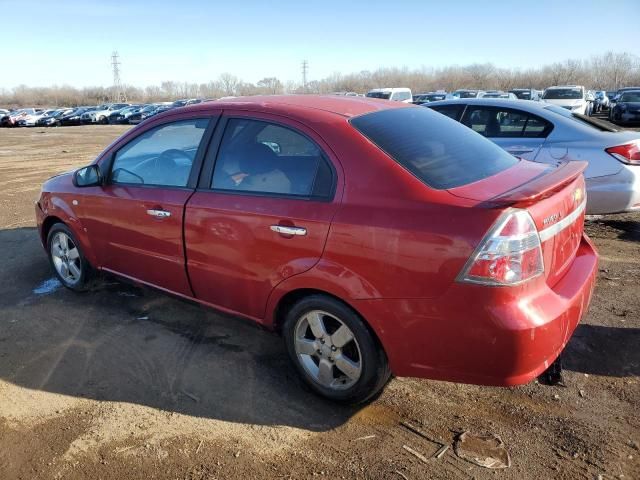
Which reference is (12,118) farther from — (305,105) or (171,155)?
(305,105)

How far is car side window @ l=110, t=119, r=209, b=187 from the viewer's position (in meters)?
3.59

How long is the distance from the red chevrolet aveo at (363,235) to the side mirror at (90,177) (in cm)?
34

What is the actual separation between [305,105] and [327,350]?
1.51 meters

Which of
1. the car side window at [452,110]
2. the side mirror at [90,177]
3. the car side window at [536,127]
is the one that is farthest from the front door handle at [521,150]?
the side mirror at [90,177]

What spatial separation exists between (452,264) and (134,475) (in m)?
1.84

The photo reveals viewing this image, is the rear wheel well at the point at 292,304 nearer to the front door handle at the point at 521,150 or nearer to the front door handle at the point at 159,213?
the front door handle at the point at 159,213

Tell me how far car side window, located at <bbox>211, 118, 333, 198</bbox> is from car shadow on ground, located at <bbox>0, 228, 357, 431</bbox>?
0.95 metres

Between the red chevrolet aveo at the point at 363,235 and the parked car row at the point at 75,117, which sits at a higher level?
the parked car row at the point at 75,117

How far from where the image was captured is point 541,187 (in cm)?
261

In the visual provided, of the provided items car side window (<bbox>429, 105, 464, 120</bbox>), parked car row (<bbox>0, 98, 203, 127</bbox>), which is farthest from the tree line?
car side window (<bbox>429, 105, 464, 120</bbox>)

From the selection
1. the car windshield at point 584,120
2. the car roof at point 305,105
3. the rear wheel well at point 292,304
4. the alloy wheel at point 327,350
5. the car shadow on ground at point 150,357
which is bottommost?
the car shadow on ground at point 150,357

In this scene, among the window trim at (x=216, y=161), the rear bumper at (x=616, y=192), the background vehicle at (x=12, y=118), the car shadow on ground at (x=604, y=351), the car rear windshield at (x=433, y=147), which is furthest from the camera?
the background vehicle at (x=12, y=118)

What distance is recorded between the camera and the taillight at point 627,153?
578cm

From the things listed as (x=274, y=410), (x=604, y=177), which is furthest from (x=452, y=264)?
(x=604, y=177)
